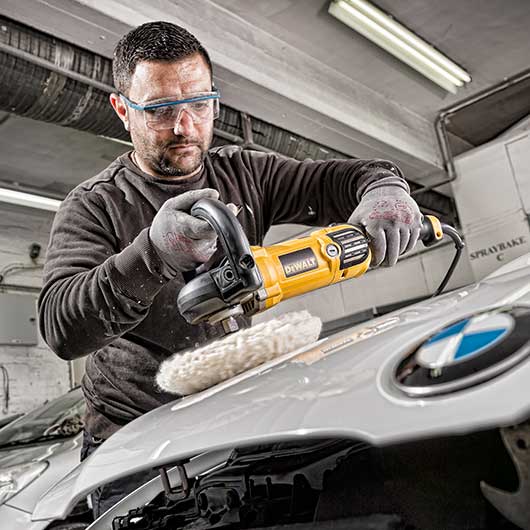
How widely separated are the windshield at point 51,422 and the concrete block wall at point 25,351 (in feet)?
12.0

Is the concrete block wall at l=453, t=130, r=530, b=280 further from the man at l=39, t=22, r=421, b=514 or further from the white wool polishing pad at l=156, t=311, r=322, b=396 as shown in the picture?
the white wool polishing pad at l=156, t=311, r=322, b=396

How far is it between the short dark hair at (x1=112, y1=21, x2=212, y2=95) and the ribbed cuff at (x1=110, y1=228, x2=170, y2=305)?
52cm

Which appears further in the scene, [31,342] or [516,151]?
[31,342]

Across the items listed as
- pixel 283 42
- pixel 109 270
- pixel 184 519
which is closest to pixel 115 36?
pixel 283 42

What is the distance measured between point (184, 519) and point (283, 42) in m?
4.01

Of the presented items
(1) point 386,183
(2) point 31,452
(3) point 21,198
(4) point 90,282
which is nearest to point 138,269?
(4) point 90,282

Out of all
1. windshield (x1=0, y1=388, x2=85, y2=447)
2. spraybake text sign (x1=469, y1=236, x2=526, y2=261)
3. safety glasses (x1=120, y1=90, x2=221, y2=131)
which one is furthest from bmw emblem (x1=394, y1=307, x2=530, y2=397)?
spraybake text sign (x1=469, y1=236, x2=526, y2=261)

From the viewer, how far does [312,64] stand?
4621 mm

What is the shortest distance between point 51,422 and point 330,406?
9.19ft

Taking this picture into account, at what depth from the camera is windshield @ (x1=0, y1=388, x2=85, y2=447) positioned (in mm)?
2951

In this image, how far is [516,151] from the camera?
529 cm

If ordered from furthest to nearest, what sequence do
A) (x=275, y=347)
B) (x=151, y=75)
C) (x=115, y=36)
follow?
(x=115, y=36) → (x=151, y=75) → (x=275, y=347)

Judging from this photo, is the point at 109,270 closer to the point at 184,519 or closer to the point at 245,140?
the point at 184,519

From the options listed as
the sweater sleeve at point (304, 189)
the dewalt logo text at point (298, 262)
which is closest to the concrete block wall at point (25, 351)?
the sweater sleeve at point (304, 189)
